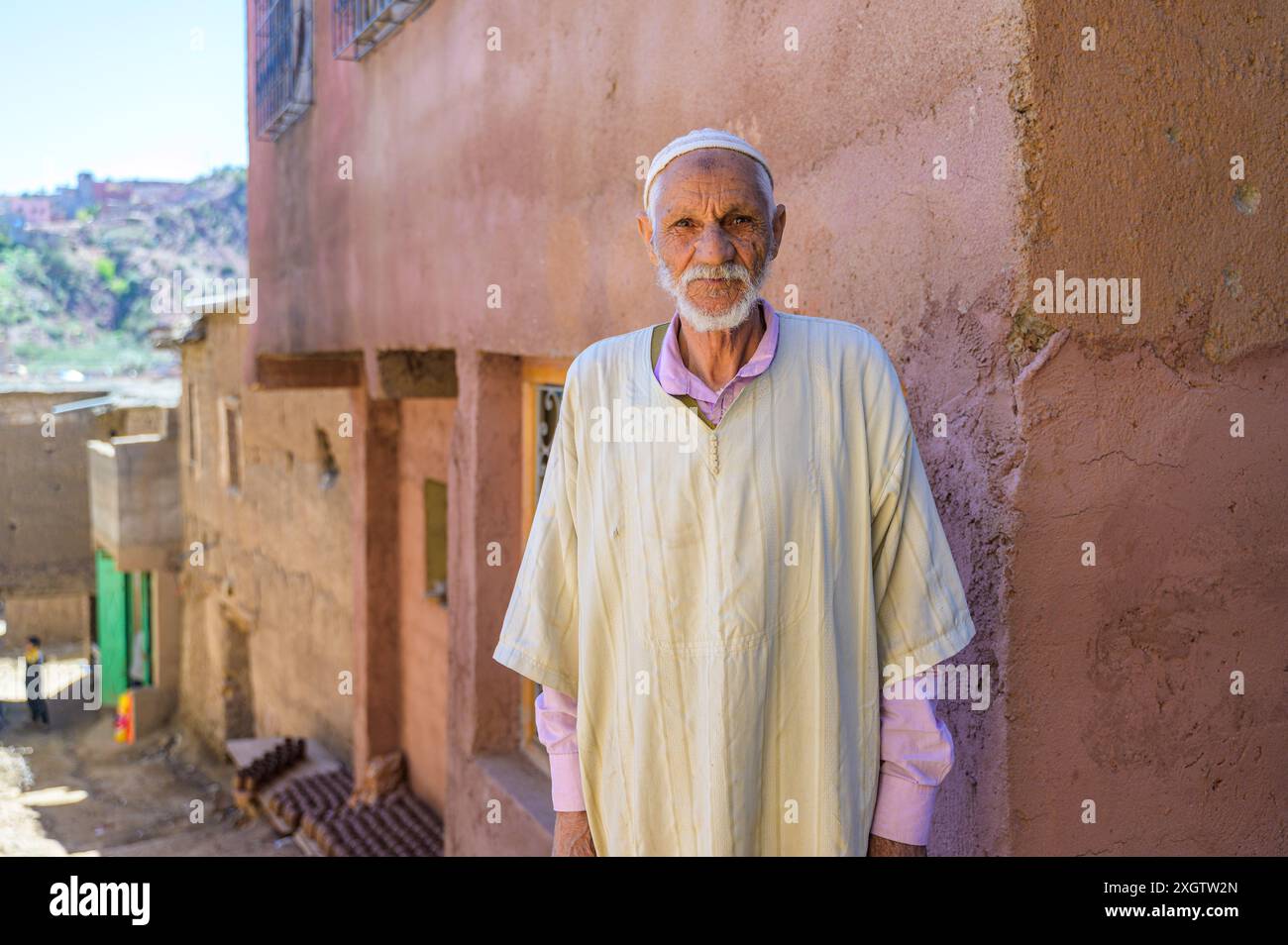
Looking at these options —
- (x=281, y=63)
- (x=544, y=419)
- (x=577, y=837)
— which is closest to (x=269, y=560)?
(x=281, y=63)

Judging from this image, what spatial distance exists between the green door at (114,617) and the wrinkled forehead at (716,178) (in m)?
19.7

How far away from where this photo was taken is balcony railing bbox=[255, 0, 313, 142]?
755 centimetres

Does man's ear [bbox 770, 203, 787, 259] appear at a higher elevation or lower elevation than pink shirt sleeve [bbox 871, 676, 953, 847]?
higher

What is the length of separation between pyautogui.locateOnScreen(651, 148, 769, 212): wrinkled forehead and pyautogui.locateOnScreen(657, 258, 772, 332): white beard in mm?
113

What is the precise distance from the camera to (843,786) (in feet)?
6.29

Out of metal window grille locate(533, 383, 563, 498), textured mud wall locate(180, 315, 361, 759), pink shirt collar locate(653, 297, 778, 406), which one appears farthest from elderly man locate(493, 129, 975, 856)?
textured mud wall locate(180, 315, 361, 759)

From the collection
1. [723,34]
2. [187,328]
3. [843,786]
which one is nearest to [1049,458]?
[843,786]

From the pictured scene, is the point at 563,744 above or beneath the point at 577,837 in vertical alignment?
above

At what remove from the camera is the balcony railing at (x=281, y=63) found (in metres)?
7.55

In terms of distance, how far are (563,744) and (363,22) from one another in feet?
16.9

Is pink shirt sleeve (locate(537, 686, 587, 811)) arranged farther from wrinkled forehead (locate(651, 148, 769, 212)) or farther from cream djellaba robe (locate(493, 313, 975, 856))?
wrinkled forehead (locate(651, 148, 769, 212))

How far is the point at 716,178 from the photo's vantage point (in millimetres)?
1891

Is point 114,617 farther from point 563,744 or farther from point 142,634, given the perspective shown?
point 563,744

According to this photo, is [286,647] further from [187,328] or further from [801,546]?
[801,546]
